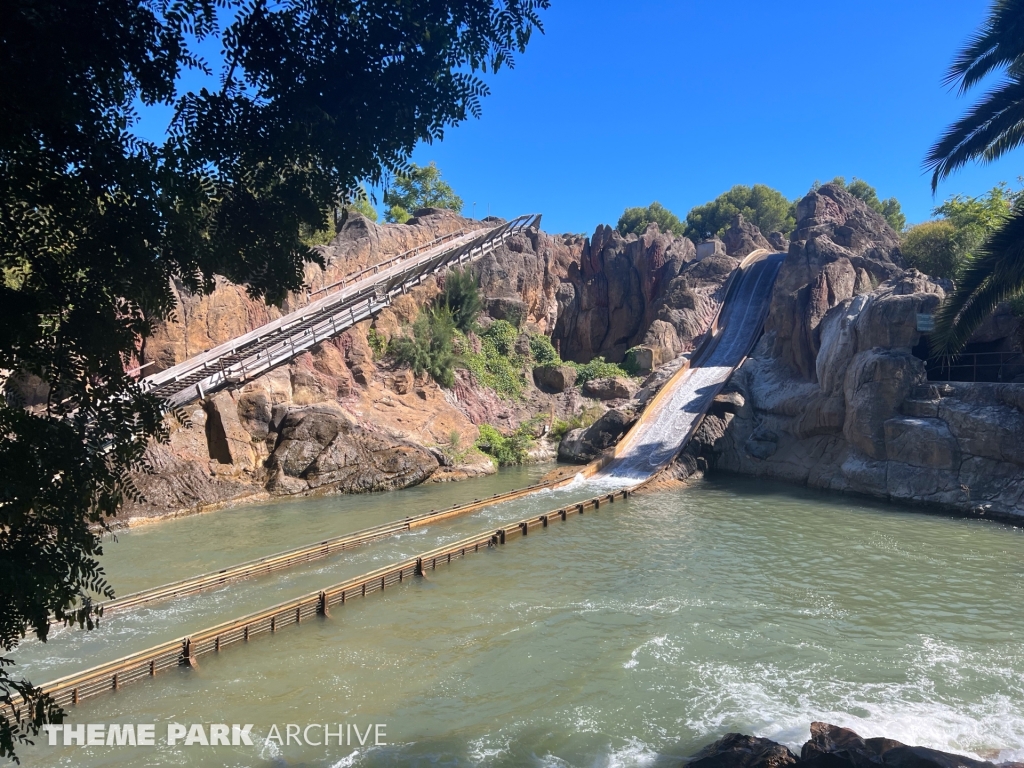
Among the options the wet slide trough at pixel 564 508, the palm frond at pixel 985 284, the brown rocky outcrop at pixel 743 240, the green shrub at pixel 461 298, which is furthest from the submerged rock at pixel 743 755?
the brown rocky outcrop at pixel 743 240

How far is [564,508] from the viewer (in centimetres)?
1920

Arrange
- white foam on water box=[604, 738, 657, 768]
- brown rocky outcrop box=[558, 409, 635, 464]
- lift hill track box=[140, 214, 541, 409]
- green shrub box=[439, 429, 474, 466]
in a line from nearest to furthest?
1. white foam on water box=[604, 738, 657, 768]
2. lift hill track box=[140, 214, 541, 409]
3. green shrub box=[439, 429, 474, 466]
4. brown rocky outcrop box=[558, 409, 635, 464]

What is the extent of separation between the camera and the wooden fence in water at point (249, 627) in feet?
27.5

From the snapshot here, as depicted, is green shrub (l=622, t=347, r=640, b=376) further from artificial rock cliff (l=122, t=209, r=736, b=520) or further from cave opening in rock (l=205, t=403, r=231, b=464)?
cave opening in rock (l=205, t=403, r=231, b=464)

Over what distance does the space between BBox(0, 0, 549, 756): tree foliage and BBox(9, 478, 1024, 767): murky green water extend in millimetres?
4548

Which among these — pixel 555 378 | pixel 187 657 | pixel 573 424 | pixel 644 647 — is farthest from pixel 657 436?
pixel 187 657

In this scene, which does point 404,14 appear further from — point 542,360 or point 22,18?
point 542,360

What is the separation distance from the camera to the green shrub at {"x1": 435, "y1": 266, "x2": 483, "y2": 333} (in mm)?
34156

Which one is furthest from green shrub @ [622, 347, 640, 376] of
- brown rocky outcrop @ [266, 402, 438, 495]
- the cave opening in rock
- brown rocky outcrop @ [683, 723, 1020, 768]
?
brown rocky outcrop @ [683, 723, 1020, 768]

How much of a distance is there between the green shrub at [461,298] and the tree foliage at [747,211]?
36848mm

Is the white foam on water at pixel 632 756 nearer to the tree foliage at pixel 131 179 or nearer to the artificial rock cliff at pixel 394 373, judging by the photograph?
the tree foliage at pixel 131 179

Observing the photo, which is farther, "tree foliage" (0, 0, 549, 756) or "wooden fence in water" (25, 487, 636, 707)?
"wooden fence in water" (25, 487, 636, 707)

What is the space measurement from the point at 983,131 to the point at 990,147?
2.07 feet

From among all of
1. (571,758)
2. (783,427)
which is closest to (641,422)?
(783,427)
